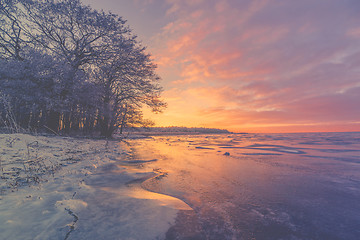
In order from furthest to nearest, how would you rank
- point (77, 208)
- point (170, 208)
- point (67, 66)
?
point (67, 66)
point (170, 208)
point (77, 208)

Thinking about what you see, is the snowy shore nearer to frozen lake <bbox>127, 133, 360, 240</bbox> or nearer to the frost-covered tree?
frozen lake <bbox>127, 133, 360, 240</bbox>

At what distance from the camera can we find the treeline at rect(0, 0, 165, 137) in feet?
35.3

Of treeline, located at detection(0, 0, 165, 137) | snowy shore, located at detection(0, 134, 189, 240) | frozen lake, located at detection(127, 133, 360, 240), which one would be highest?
treeline, located at detection(0, 0, 165, 137)

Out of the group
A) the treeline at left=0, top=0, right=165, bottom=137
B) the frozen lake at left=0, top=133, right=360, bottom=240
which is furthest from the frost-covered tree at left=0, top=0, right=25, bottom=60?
the frozen lake at left=0, top=133, right=360, bottom=240

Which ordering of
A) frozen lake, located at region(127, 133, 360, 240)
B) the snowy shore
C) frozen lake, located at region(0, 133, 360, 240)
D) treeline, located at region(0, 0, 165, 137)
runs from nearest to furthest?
1. the snowy shore
2. frozen lake, located at region(0, 133, 360, 240)
3. frozen lake, located at region(127, 133, 360, 240)
4. treeline, located at region(0, 0, 165, 137)

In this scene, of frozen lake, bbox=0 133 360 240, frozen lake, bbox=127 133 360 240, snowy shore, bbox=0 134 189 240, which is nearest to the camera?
snowy shore, bbox=0 134 189 240

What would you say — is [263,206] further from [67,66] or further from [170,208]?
[67,66]

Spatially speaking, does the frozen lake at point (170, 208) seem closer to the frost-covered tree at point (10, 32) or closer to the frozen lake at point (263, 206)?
the frozen lake at point (263, 206)

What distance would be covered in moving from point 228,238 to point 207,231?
0.22m

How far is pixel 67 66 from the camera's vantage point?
1146 cm

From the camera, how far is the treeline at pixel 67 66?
424 inches

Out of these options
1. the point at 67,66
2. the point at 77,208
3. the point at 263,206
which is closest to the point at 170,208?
the point at 77,208

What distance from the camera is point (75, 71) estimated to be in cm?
1213

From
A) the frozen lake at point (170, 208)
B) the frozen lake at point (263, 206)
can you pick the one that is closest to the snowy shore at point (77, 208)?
the frozen lake at point (170, 208)
